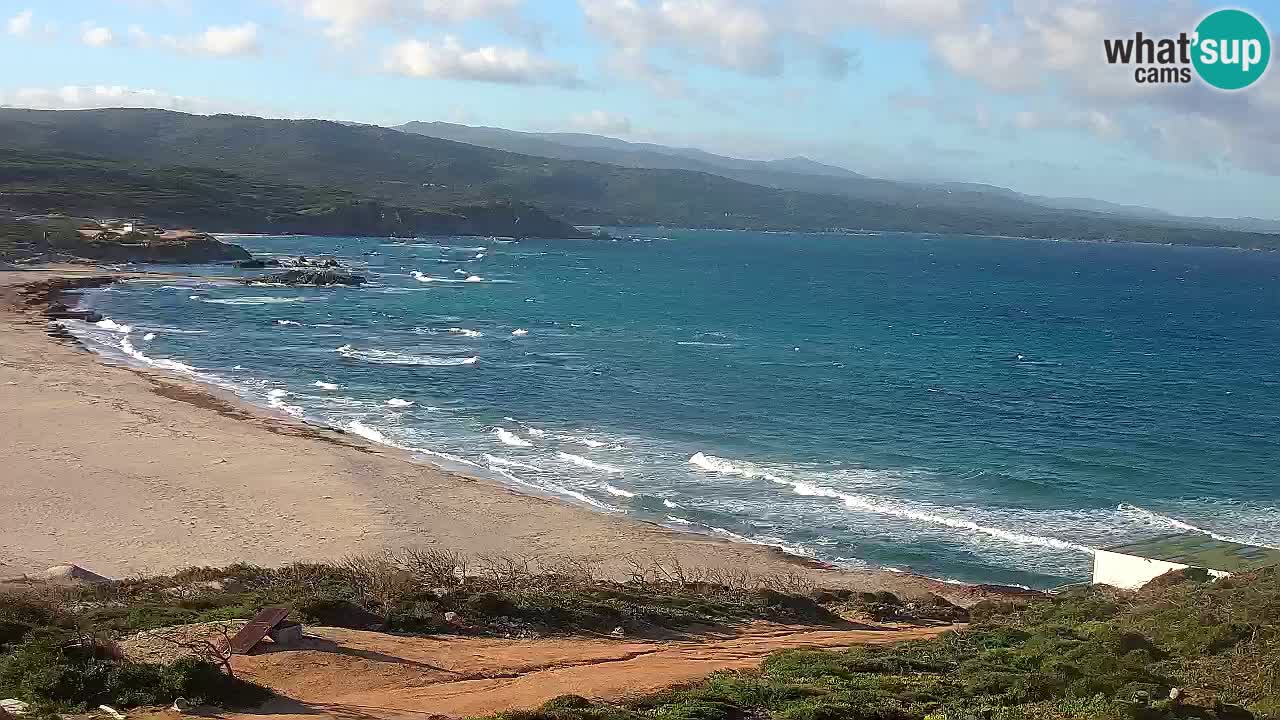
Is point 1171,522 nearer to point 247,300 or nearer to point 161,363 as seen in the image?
point 161,363

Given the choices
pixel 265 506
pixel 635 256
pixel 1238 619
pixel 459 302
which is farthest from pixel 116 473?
Answer: pixel 635 256

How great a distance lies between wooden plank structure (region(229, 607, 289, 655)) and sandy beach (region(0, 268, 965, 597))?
33.7 ft

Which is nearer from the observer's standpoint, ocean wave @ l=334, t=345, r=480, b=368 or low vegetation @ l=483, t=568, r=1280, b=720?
low vegetation @ l=483, t=568, r=1280, b=720

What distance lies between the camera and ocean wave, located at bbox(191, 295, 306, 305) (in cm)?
8127

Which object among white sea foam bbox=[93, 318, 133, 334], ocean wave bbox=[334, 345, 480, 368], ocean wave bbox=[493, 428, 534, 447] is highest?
white sea foam bbox=[93, 318, 133, 334]

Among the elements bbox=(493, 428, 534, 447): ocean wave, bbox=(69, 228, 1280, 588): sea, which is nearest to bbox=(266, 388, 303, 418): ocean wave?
bbox=(69, 228, 1280, 588): sea

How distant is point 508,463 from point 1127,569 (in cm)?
2173

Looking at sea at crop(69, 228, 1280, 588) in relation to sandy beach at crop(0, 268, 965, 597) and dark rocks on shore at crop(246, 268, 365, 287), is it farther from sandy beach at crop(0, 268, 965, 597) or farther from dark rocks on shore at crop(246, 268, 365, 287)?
dark rocks on shore at crop(246, 268, 365, 287)

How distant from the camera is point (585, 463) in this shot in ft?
129

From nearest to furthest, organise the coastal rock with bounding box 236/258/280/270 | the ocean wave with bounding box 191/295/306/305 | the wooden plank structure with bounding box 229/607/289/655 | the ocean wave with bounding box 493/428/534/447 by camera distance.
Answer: the wooden plank structure with bounding box 229/607/289/655 < the ocean wave with bounding box 493/428/534/447 < the ocean wave with bounding box 191/295/306/305 < the coastal rock with bounding box 236/258/280/270

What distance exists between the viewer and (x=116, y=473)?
34250 millimetres

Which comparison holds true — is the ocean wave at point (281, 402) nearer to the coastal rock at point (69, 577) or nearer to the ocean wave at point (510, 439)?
the ocean wave at point (510, 439)

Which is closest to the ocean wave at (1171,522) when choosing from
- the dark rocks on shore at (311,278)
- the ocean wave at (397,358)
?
the ocean wave at (397,358)

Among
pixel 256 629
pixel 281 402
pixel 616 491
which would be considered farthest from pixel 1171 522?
pixel 281 402
